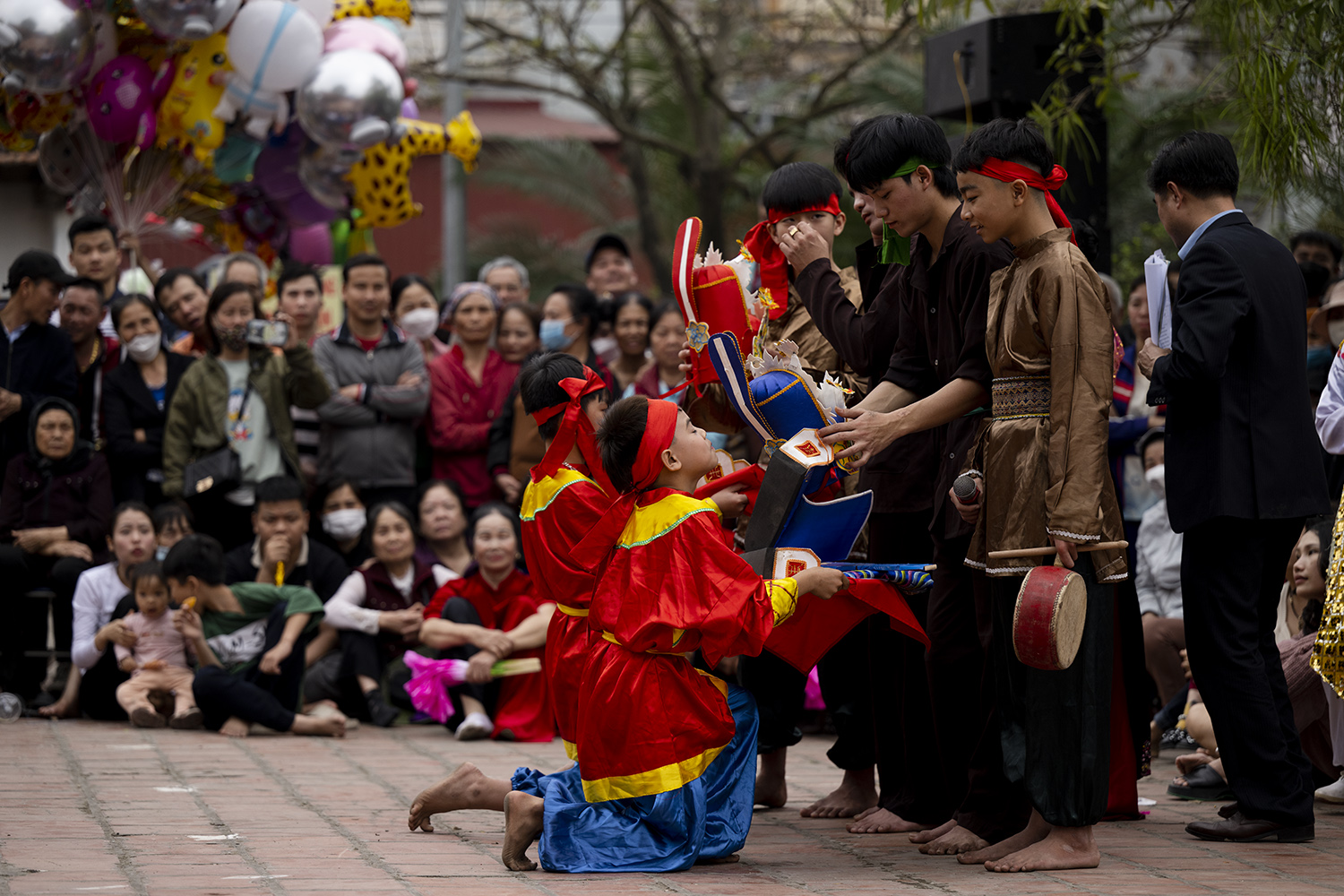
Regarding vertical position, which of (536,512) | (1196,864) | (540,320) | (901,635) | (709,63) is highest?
(709,63)

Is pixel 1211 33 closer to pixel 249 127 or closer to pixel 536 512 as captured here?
pixel 536 512

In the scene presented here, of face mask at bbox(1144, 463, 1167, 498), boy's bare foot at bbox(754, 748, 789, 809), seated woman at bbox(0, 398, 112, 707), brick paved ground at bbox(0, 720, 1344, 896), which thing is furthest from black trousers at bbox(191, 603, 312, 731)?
face mask at bbox(1144, 463, 1167, 498)

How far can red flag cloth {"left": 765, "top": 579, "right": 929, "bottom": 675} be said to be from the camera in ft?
14.1

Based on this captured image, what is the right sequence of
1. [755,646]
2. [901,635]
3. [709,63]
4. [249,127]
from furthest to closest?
[709,63], [249,127], [901,635], [755,646]

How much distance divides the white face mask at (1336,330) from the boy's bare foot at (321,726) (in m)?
4.40

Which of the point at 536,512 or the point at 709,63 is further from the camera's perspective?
the point at 709,63

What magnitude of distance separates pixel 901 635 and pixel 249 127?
5908mm

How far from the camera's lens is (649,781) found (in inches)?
164

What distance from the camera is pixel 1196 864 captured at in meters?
4.16

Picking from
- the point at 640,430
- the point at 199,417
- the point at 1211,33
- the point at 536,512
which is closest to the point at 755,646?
the point at 640,430

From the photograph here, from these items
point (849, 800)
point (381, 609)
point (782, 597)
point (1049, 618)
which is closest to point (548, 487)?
point (782, 597)

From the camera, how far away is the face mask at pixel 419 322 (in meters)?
8.62

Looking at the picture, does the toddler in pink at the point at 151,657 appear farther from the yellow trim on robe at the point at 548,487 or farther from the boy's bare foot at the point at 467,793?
the boy's bare foot at the point at 467,793

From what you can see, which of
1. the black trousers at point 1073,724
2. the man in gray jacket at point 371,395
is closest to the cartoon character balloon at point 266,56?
the man in gray jacket at point 371,395
